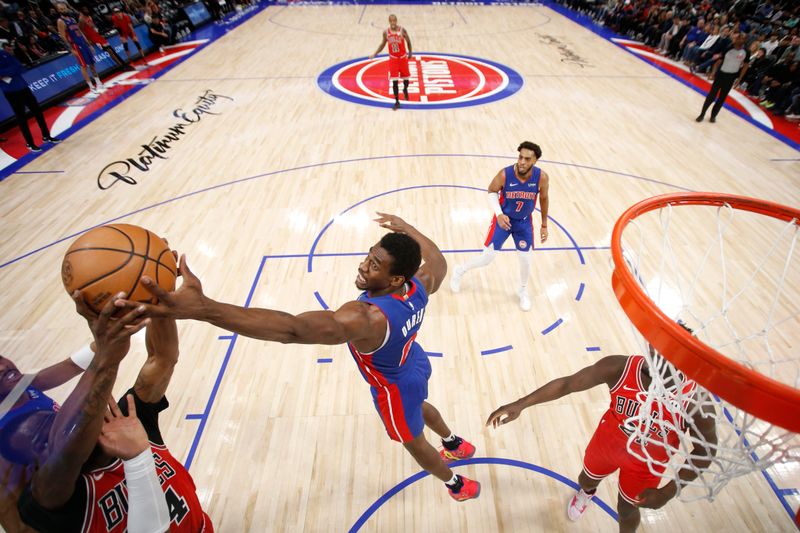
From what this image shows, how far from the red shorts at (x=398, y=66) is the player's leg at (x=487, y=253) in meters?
5.87

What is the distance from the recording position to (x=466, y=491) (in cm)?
288

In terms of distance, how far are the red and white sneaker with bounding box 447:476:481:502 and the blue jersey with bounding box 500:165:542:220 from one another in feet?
8.26

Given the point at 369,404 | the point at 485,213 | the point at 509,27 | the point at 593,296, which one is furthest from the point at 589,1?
the point at 369,404

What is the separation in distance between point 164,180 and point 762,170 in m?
10.2

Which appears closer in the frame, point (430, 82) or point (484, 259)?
point (484, 259)

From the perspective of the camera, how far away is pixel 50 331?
430 cm

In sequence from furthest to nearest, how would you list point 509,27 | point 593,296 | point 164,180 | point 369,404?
point 509,27, point 164,180, point 593,296, point 369,404

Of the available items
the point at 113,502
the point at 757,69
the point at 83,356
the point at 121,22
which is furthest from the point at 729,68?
the point at 121,22

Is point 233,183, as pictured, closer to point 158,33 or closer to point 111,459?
point 111,459

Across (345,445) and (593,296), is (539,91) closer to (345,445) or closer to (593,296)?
(593,296)

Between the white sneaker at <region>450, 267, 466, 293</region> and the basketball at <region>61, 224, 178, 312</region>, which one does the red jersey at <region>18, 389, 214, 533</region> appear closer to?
the basketball at <region>61, 224, 178, 312</region>

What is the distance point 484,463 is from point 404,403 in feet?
3.67

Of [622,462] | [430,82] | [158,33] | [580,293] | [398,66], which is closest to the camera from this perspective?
[622,462]

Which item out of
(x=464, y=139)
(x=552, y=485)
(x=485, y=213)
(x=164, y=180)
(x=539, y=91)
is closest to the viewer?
(x=552, y=485)
